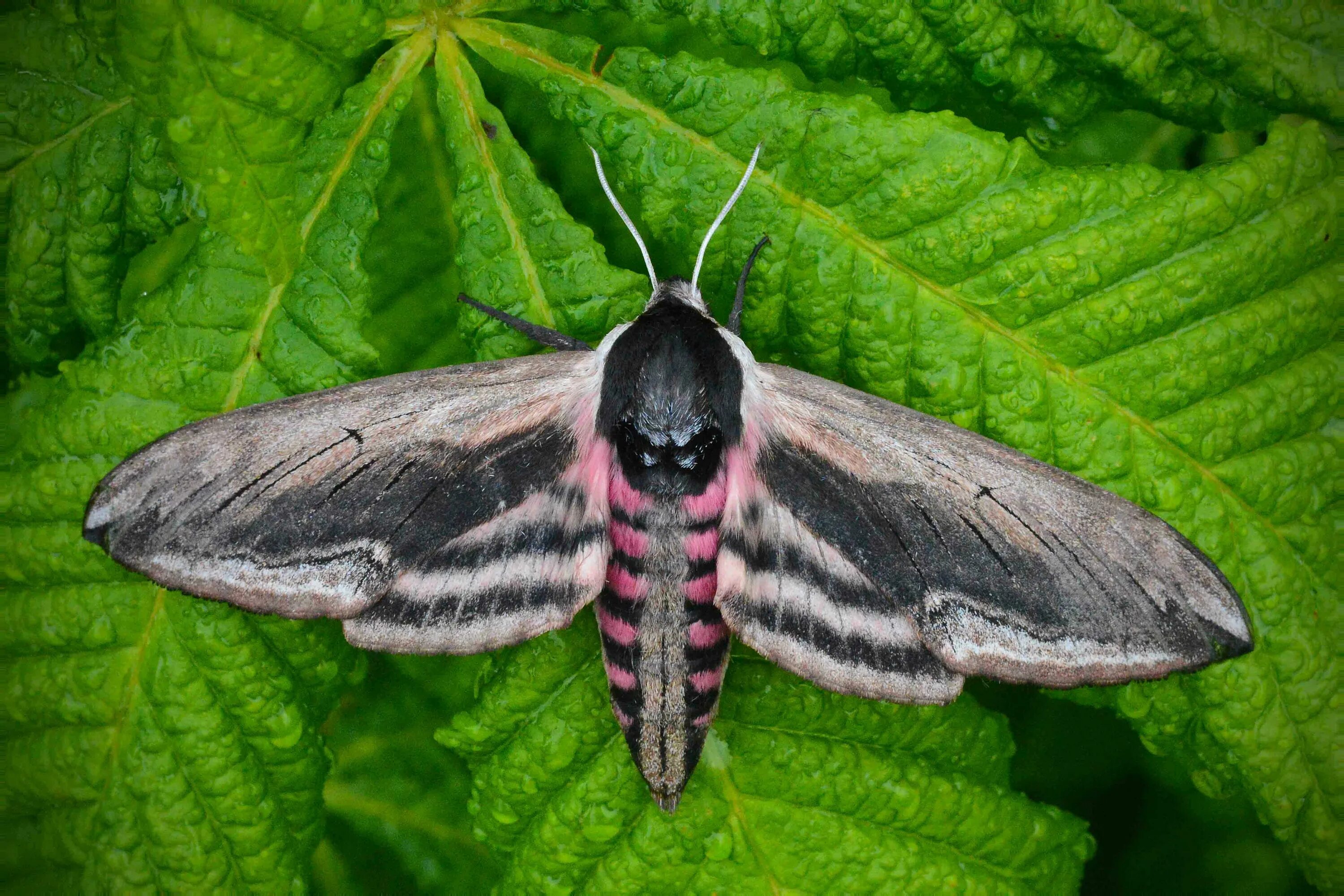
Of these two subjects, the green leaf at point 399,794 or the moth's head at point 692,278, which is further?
the green leaf at point 399,794

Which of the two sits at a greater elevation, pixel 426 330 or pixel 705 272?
pixel 705 272

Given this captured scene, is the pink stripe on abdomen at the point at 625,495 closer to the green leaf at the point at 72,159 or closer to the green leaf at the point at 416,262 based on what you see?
the green leaf at the point at 416,262

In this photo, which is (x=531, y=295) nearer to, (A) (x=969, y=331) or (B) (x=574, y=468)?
(B) (x=574, y=468)

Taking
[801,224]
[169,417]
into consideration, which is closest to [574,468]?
[801,224]

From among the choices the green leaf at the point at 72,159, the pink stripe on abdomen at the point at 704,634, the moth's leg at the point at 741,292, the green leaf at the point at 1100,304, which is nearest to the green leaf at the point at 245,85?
the green leaf at the point at 72,159

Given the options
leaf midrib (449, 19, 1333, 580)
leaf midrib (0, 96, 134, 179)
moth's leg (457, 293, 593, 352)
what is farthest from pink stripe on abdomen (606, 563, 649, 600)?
leaf midrib (0, 96, 134, 179)
